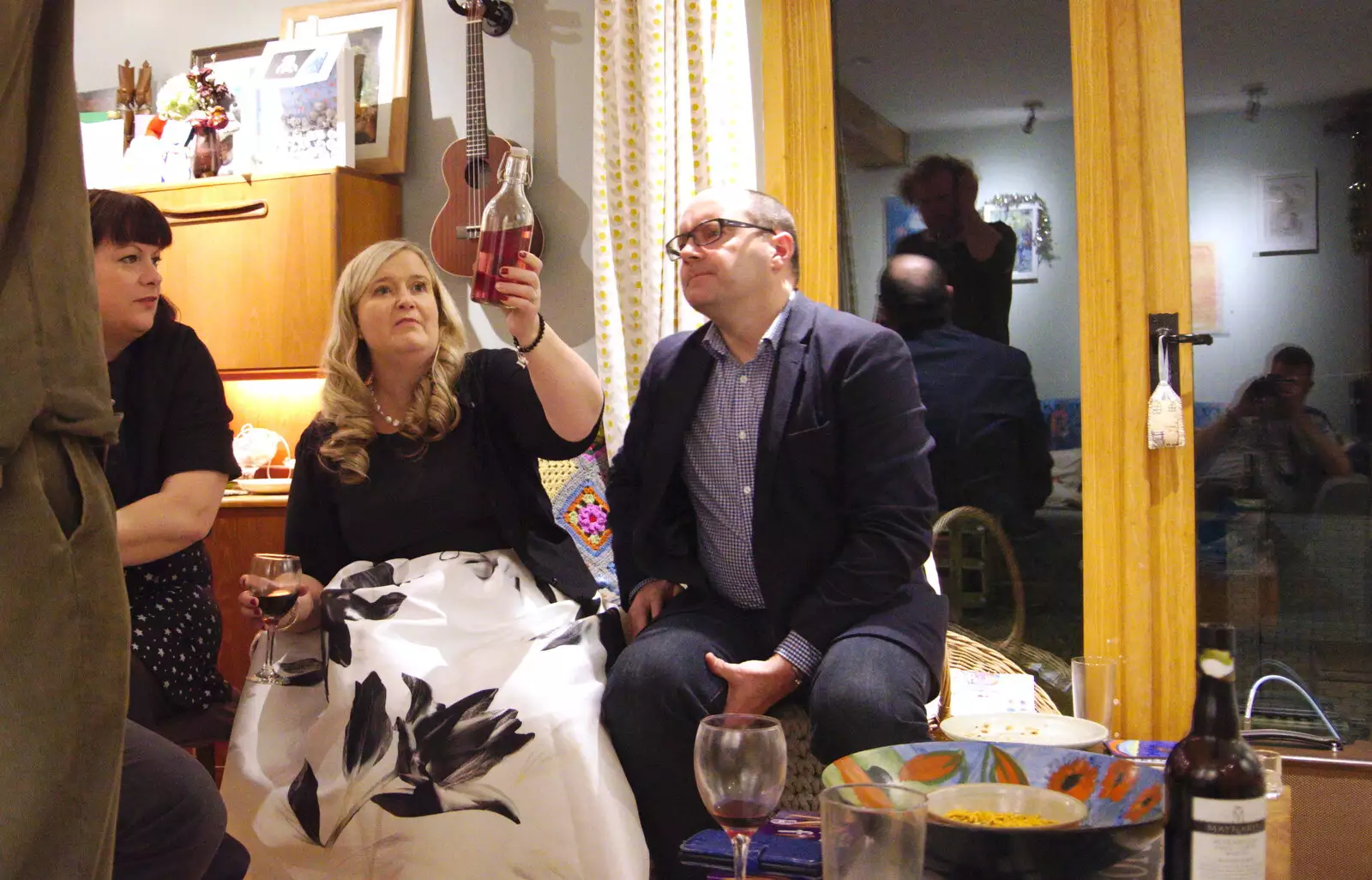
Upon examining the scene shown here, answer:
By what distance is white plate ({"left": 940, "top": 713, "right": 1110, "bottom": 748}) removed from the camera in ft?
5.16

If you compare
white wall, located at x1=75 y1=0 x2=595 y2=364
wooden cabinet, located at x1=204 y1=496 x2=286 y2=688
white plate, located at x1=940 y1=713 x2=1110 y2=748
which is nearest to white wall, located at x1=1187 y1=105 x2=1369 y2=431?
white plate, located at x1=940 y1=713 x2=1110 y2=748

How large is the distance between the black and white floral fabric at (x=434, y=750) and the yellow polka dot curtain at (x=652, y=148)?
4.05ft

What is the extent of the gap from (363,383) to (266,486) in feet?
4.92

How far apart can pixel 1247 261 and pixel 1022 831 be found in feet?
8.09

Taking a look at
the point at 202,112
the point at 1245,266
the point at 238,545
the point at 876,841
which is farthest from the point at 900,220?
the point at 876,841

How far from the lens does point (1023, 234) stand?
3146 mm

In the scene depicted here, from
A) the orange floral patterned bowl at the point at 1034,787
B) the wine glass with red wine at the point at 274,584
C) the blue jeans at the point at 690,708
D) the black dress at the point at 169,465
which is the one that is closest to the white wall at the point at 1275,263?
the blue jeans at the point at 690,708

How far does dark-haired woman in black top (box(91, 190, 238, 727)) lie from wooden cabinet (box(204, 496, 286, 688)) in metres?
1.48

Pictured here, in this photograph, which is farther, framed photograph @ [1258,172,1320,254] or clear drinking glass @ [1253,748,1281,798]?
framed photograph @ [1258,172,1320,254]

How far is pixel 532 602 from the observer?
2.11 meters

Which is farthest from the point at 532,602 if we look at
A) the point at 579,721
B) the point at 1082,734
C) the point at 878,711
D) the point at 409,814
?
the point at 1082,734

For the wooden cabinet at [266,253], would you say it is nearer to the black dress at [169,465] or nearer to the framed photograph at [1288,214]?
the black dress at [169,465]

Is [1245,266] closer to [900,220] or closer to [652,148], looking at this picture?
[900,220]

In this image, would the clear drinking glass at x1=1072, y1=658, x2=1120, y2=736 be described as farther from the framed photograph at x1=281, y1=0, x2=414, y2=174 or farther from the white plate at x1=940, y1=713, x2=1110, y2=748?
the framed photograph at x1=281, y1=0, x2=414, y2=174
